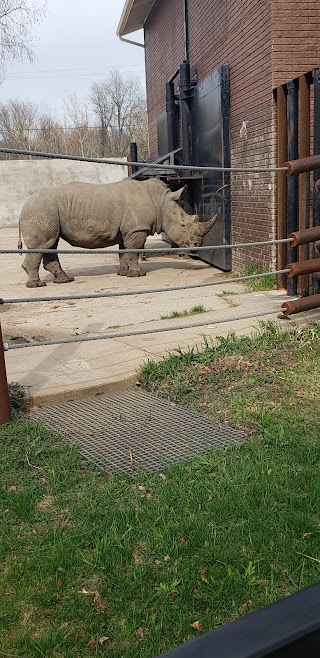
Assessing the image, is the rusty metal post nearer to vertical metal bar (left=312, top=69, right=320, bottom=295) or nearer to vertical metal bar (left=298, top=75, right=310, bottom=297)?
vertical metal bar (left=312, top=69, right=320, bottom=295)

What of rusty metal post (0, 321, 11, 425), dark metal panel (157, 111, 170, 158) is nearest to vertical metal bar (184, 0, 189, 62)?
dark metal panel (157, 111, 170, 158)

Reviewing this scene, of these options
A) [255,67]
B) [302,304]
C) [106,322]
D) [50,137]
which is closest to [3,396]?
[302,304]

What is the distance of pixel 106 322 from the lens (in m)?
6.97

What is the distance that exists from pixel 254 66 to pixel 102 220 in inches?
144

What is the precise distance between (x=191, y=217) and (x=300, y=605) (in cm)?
1069

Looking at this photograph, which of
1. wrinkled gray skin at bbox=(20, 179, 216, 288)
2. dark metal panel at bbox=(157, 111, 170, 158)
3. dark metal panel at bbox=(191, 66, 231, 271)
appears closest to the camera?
dark metal panel at bbox=(191, 66, 231, 271)

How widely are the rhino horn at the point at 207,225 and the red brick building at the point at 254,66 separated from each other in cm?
32

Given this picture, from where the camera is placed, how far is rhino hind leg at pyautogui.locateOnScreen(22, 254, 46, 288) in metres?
10.4

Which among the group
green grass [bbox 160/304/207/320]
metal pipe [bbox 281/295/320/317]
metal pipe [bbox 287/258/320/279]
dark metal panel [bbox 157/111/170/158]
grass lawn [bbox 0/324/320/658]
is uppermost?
dark metal panel [bbox 157/111/170/158]

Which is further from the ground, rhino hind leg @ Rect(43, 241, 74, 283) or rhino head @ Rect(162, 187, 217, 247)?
rhino head @ Rect(162, 187, 217, 247)

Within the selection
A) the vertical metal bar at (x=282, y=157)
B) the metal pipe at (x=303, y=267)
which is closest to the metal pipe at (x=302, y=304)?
the metal pipe at (x=303, y=267)

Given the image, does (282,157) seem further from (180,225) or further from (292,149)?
(180,225)

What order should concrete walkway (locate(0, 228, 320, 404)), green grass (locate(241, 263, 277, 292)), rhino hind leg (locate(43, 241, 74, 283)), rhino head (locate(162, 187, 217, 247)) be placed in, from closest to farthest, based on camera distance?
concrete walkway (locate(0, 228, 320, 404)), green grass (locate(241, 263, 277, 292)), rhino hind leg (locate(43, 241, 74, 283)), rhino head (locate(162, 187, 217, 247))

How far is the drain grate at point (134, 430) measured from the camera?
3270mm
